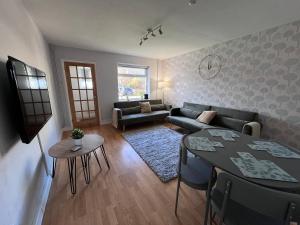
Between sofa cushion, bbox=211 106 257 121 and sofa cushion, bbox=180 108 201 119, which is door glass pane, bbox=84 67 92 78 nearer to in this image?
sofa cushion, bbox=180 108 201 119

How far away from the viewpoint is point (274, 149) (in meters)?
1.26

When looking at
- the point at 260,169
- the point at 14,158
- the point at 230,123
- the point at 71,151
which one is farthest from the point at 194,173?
the point at 230,123

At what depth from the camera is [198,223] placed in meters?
1.34

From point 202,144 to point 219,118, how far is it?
2271 millimetres

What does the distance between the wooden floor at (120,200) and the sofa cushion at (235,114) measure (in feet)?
6.75

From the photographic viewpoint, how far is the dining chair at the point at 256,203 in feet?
2.13

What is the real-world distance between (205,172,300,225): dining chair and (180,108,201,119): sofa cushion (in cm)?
290

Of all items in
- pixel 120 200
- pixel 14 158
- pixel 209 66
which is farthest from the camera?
pixel 209 66

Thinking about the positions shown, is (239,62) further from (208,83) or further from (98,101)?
(98,101)

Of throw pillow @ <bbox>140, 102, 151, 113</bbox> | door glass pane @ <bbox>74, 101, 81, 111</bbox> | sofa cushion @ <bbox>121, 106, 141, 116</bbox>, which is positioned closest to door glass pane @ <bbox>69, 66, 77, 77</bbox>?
door glass pane @ <bbox>74, 101, 81, 111</bbox>

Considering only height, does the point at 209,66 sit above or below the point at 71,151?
above

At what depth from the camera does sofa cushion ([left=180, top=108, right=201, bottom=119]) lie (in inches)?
147

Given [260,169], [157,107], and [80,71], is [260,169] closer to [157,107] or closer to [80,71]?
[157,107]

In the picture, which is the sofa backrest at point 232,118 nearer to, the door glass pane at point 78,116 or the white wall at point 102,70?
the white wall at point 102,70
